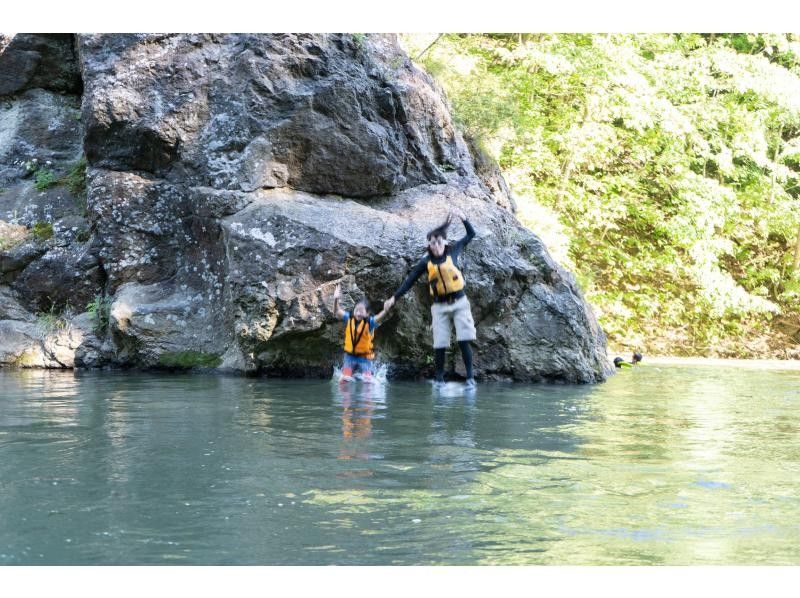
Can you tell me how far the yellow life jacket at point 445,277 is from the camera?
976cm

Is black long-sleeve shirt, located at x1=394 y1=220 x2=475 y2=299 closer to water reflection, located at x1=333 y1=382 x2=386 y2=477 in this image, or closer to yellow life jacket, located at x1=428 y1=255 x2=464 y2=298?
yellow life jacket, located at x1=428 y1=255 x2=464 y2=298

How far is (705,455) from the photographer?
5.39 metres

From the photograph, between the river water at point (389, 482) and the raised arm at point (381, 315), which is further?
the raised arm at point (381, 315)

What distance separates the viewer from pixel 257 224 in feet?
35.1

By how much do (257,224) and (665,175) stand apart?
13.6 metres

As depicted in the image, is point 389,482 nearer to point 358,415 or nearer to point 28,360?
point 358,415

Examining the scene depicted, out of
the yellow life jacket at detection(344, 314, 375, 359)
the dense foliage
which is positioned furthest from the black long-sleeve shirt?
the dense foliage

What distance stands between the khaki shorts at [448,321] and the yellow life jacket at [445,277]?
196 mm

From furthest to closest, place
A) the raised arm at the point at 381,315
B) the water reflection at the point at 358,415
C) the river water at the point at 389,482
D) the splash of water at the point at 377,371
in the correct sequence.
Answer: the splash of water at the point at 377,371 → the raised arm at the point at 381,315 → the water reflection at the point at 358,415 → the river water at the point at 389,482

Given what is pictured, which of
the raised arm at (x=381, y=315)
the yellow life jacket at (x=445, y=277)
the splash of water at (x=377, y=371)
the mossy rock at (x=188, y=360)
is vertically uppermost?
the yellow life jacket at (x=445, y=277)

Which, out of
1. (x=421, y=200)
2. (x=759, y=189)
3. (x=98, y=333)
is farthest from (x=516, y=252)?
(x=759, y=189)

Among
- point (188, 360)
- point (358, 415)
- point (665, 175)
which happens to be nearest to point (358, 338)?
point (188, 360)

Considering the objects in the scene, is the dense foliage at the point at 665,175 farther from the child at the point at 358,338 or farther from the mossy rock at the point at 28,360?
the mossy rock at the point at 28,360

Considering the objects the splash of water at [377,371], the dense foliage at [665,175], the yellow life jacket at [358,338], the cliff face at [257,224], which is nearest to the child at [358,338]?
the yellow life jacket at [358,338]
